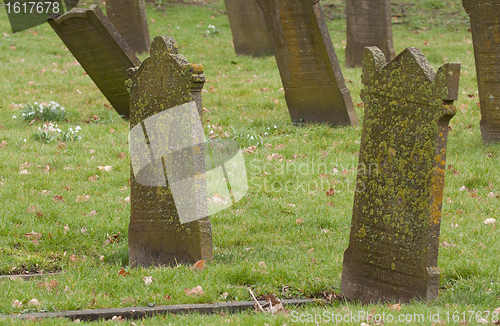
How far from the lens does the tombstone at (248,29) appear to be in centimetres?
1365

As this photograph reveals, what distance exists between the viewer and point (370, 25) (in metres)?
11.8

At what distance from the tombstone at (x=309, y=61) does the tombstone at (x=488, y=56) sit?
2.03 meters

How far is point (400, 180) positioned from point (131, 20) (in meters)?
11.6

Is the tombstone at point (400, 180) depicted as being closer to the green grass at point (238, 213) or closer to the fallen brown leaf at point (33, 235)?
the green grass at point (238, 213)

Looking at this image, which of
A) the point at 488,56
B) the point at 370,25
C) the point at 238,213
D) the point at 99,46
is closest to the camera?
the point at 238,213

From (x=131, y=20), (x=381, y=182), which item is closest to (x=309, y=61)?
(x=381, y=182)

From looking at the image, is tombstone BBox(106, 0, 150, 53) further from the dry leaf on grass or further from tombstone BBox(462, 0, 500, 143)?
the dry leaf on grass

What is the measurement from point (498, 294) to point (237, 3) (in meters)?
11.5

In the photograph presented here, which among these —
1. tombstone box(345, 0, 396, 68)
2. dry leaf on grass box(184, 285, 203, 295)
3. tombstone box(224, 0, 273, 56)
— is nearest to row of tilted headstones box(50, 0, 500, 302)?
dry leaf on grass box(184, 285, 203, 295)

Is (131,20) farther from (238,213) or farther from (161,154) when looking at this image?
(161,154)

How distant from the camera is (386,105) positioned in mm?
3750

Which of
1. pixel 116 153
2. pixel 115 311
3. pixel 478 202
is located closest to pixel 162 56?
pixel 115 311

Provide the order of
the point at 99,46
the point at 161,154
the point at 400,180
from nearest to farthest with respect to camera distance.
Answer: the point at 400,180 → the point at 161,154 → the point at 99,46

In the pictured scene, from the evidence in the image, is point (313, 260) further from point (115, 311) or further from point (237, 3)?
point (237, 3)
